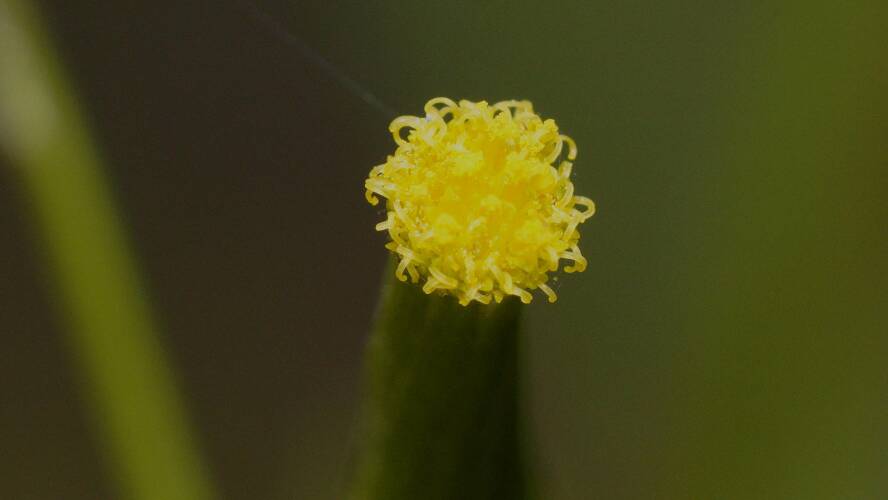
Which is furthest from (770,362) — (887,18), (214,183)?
(214,183)

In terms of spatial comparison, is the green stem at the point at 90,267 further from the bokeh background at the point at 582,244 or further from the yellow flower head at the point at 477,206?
the yellow flower head at the point at 477,206

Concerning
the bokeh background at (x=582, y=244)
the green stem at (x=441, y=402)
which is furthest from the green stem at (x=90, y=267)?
the green stem at (x=441, y=402)

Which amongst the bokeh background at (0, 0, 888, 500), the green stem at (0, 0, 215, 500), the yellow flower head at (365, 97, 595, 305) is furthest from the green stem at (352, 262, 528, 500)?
the bokeh background at (0, 0, 888, 500)

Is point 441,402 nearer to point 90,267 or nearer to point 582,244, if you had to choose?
point 90,267

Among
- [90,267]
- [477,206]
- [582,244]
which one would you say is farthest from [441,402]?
[582,244]

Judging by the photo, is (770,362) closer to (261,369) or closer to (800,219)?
(800,219)

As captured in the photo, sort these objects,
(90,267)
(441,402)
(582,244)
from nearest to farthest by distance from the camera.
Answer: (441,402), (90,267), (582,244)
